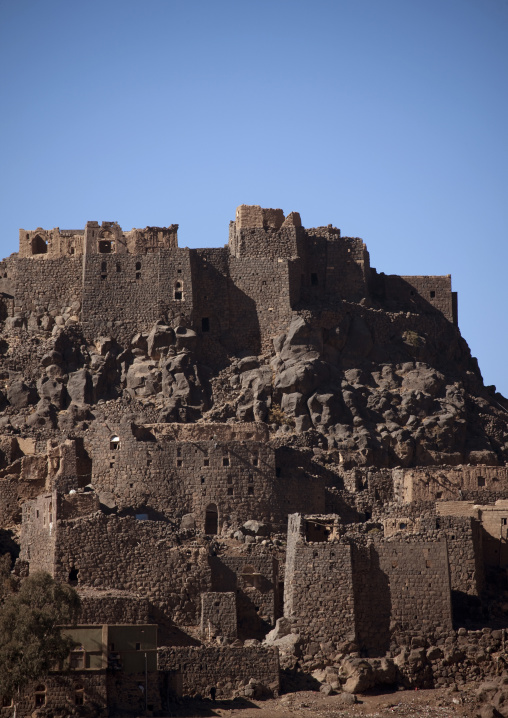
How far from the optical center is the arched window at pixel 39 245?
111062 millimetres

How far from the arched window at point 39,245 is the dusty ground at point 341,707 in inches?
1714

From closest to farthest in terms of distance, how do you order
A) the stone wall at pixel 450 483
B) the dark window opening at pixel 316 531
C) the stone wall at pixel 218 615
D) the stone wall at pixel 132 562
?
the stone wall at pixel 218 615 < the stone wall at pixel 132 562 < the dark window opening at pixel 316 531 < the stone wall at pixel 450 483

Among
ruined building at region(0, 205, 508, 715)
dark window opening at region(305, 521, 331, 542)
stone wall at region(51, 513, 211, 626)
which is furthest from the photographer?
dark window opening at region(305, 521, 331, 542)

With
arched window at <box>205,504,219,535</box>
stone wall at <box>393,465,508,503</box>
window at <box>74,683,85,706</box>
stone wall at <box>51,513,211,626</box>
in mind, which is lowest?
window at <box>74,683,85,706</box>

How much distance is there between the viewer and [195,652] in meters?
75.6

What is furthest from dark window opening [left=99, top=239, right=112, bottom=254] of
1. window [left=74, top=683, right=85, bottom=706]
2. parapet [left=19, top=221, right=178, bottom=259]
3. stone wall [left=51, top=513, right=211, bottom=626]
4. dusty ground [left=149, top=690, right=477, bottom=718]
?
window [left=74, top=683, right=85, bottom=706]

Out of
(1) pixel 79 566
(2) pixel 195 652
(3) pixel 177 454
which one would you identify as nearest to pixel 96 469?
(3) pixel 177 454

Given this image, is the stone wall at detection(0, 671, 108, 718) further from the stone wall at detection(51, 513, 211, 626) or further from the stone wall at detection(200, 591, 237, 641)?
the stone wall at detection(51, 513, 211, 626)

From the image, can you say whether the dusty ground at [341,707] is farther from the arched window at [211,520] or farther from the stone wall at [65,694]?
the arched window at [211,520]

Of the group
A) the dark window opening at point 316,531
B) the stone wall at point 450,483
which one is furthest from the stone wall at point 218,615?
the stone wall at point 450,483

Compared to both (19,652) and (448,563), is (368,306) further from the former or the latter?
(19,652)

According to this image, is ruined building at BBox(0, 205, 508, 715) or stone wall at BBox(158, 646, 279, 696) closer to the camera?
stone wall at BBox(158, 646, 279, 696)

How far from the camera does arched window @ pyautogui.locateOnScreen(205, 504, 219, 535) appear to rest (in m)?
89.4

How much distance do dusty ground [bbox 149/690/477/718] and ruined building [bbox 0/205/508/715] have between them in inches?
33.0
